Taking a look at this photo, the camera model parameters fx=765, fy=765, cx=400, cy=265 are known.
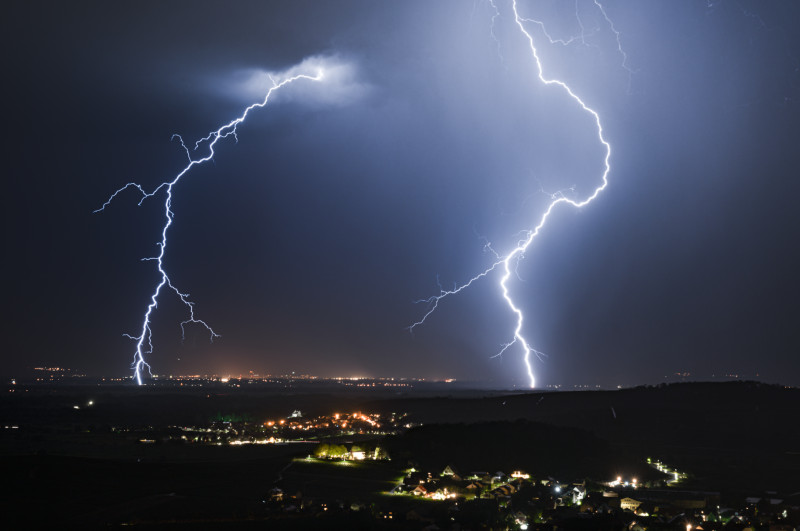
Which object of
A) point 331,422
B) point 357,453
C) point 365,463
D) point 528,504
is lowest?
point 331,422

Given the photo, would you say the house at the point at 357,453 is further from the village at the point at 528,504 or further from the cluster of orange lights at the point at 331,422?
the cluster of orange lights at the point at 331,422

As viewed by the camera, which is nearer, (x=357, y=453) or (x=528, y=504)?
(x=528, y=504)

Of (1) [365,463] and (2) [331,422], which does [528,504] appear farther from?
(2) [331,422]

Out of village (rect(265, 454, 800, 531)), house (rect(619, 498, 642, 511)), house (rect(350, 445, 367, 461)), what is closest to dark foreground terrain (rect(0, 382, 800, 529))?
village (rect(265, 454, 800, 531))

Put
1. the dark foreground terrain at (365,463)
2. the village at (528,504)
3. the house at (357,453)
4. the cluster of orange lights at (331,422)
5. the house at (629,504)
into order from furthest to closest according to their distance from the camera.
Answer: the cluster of orange lights at (331,422) < the house at (357,453) < the house at (629,504) < the dark foreground terrain at (365,463) < the village at (528,504)

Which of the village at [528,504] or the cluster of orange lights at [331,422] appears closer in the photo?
the village at [528,504]

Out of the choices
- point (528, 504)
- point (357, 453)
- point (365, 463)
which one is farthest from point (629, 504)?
point (357, 453)

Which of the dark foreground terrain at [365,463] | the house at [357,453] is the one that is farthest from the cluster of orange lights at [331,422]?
the house at [357,453]

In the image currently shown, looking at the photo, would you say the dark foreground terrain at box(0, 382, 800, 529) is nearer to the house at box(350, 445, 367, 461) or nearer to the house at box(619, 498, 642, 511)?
the house at box(350, 445, 367, 461)

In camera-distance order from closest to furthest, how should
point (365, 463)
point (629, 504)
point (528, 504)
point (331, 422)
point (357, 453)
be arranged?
point (528, 504) → point (629, 504) → point (365, 463) → point (357, 453) → point (331, 422)
